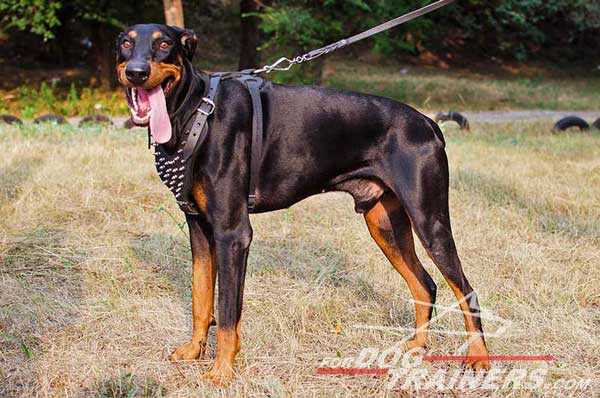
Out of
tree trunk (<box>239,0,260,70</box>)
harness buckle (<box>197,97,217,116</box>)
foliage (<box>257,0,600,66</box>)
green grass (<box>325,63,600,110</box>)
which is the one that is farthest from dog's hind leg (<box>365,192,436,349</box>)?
tree trunk (<box>239,0,260,70</box>)

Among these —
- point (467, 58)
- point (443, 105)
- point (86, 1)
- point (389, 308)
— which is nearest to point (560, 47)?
point (467, 58)

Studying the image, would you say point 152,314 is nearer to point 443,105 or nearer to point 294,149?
point 294,149

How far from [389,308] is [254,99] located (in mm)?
1757

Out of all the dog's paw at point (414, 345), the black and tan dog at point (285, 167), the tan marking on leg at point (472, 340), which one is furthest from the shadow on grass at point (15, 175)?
the tan marking on leg at point (472, 340)

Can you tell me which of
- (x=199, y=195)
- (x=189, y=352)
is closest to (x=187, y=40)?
(x=199, y=195)

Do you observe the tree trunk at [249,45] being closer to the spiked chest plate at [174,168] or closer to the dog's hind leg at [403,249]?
the dog's hind leg at [403,249]

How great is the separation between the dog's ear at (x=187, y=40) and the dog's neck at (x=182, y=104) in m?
0.07

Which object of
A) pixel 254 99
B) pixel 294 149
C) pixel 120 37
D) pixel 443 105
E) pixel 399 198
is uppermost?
pixel 120 37

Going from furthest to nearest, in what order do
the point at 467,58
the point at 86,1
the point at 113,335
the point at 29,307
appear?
the point at 467,58 → the point at 86,1 → the point at 29,307 → the point at 113,335

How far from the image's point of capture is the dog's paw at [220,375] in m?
3.59

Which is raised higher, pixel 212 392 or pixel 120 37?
pixel 120 37

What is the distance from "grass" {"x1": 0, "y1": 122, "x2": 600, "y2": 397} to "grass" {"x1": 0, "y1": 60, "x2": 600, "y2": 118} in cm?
802

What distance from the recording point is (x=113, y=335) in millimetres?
4145

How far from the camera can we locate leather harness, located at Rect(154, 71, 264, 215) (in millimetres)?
3457
